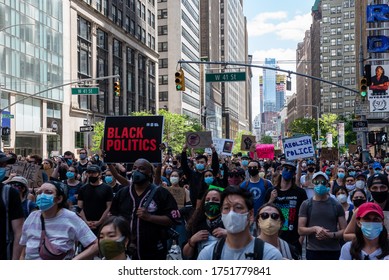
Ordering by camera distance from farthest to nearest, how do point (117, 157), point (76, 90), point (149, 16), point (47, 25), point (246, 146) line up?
point (149, 16), point (47, 25), point (76, 90), point (246, 146), point (117, 157)

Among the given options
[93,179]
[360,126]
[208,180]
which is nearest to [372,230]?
[208,180]

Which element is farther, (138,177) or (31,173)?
(31,173)

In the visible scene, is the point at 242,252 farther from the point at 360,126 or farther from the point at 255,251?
the point at 360,126

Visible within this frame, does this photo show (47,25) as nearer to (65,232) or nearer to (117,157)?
(117,157)

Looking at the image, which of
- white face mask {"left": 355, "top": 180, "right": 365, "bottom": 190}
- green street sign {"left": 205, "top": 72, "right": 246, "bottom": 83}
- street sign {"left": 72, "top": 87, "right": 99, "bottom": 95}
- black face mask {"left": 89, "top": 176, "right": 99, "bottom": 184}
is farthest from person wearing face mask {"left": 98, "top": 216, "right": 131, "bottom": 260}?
street sign {"left": 72, "top": 87, "right": 99, "bottom": 95}

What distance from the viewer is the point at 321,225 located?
6.44 m

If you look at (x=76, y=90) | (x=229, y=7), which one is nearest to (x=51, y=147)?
(x=76, y=90)

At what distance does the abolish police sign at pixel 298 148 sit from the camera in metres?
12.8

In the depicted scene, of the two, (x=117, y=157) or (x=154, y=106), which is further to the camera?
(x=154, y=106)

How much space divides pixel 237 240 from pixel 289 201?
372cm

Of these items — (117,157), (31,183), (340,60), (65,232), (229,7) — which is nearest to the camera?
(65,232)

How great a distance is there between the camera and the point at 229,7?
545 ft

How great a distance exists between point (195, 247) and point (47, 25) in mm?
43849

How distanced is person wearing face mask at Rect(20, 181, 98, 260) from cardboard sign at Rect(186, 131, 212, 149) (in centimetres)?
857
